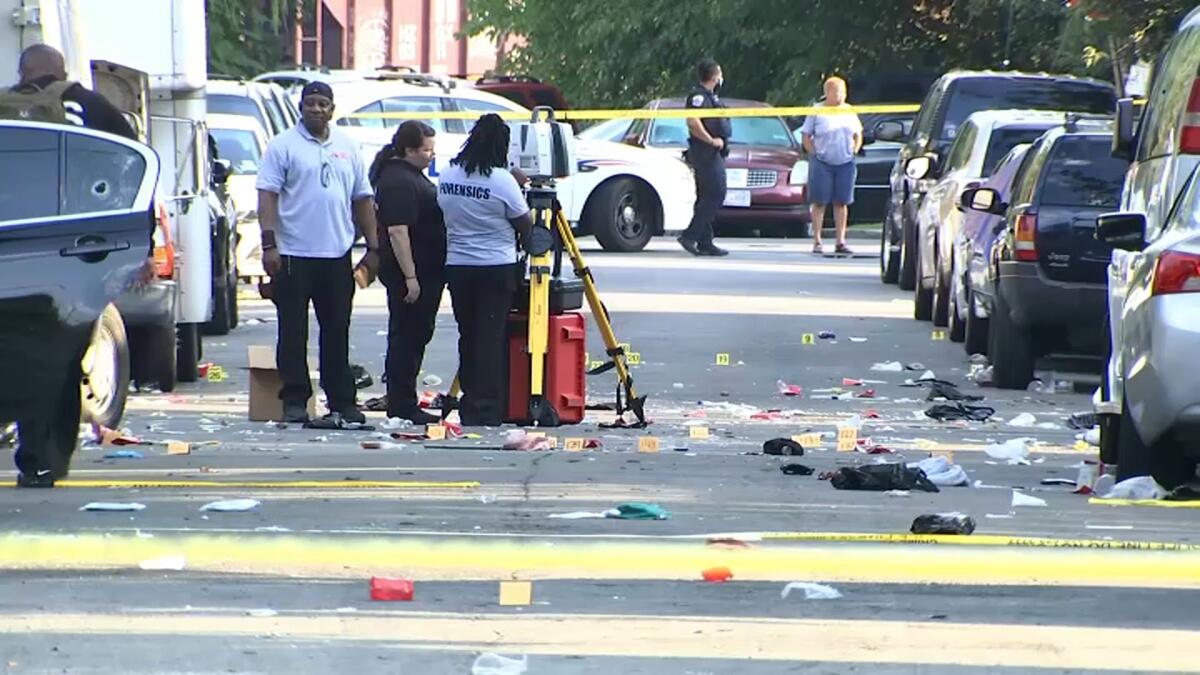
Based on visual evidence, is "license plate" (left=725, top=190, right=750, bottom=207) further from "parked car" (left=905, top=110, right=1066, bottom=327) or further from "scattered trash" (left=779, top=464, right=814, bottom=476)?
"scattered trash" (left=779, top=464, right=814, bottom=476)

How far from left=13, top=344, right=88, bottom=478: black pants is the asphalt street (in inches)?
5.2

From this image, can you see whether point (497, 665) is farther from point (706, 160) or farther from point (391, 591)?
point (706, 160)

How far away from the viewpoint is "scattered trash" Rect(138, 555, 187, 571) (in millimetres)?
8325

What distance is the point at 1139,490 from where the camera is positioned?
10.5 metres

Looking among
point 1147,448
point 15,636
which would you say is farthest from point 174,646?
point 1147,448

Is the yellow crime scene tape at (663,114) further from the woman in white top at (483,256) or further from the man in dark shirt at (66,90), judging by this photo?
the man in dark shirt at (66,90)

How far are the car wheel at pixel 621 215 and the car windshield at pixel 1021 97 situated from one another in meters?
5.09

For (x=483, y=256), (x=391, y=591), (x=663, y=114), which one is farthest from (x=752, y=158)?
(x=391, y=591)

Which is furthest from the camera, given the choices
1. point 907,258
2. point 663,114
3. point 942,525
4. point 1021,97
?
point 663,114

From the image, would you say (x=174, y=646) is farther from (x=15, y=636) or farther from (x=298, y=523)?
(x=298, y=523)

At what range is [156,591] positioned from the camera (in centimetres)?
791

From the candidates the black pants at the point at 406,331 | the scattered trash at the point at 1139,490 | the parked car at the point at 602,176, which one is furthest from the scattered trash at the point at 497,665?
the parked car at the point at 602,176

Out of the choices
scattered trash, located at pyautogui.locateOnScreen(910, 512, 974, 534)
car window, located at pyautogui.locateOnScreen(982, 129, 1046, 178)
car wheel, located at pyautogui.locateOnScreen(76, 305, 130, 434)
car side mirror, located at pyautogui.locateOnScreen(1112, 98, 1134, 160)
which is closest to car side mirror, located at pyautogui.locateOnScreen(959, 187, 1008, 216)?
car window, located at pyautogui.locateOnScreen(982, 129, 1046, 178)

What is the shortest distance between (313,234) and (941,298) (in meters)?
8.15
